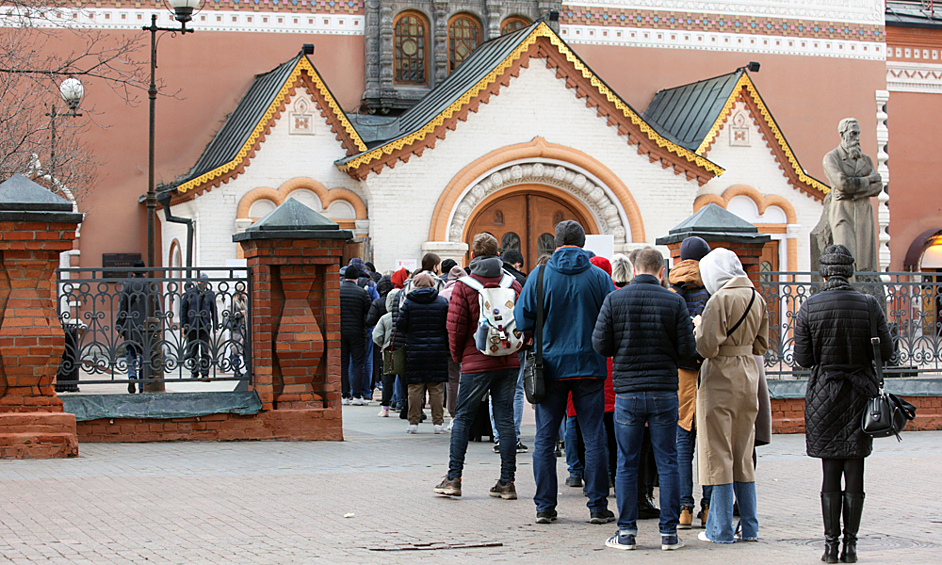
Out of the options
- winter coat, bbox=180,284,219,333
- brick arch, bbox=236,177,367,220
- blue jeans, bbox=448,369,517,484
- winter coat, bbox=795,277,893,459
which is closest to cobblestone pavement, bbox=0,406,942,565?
blue jeans, bbox=448,369,517,484

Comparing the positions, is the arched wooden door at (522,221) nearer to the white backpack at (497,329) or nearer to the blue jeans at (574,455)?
the blue jeans at (574,455)

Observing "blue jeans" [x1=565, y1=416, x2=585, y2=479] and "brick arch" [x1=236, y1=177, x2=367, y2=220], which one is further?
"brick arch" [x1=236, y1=177, x2=367, y2=220]

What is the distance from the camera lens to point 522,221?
2202 centimetres

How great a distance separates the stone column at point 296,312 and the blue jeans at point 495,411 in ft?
10.4

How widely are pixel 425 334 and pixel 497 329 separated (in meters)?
3.53

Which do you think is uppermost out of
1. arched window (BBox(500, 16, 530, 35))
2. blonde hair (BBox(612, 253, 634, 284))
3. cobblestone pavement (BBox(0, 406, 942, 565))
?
arched window (BBox(500, 16, 530, 35))

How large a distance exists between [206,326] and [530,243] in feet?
38.7

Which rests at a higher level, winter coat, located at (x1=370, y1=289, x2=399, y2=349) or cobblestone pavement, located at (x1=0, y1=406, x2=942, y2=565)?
winter coat, located at (x1=370, y1=289, x2=399, y2=349)

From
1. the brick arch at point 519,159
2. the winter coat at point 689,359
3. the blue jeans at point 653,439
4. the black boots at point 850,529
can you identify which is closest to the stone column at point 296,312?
the winter coat at point 689,359

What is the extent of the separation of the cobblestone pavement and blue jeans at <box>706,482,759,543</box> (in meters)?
0.11

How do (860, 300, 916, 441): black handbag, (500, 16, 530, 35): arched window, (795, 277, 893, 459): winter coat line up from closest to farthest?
(860, 300, 916, 441): black handbag → (795, 277, 893, 459): winter coat → (500, 16, 530, 35): arched window

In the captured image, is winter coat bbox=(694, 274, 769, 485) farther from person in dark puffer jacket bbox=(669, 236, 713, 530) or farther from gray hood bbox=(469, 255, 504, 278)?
gray hood bbox=(469, 255, 504, 278)

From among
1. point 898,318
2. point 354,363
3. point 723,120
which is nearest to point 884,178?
point 723,120

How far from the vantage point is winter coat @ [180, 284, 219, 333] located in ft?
35.8
